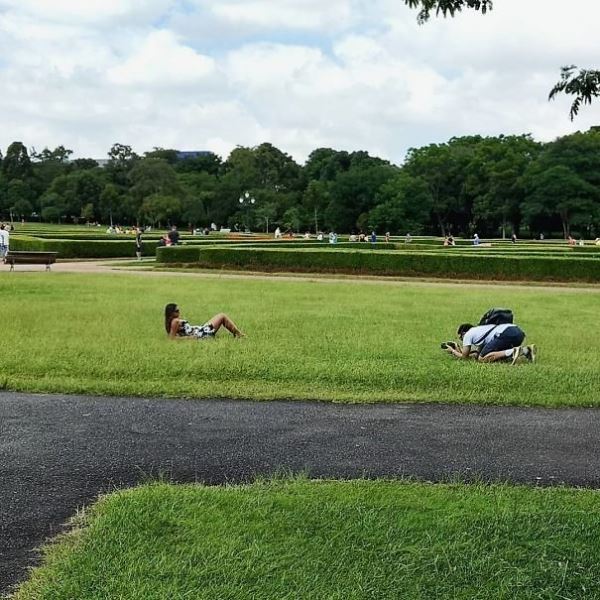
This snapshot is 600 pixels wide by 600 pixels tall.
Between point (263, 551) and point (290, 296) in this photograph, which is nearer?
point (263, 551)

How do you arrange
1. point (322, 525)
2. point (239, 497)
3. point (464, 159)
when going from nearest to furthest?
point (322, 525) < point (239, 497) < point (464, 159)

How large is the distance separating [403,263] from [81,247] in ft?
48.1

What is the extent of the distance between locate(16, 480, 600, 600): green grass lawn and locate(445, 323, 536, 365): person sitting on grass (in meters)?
4.17

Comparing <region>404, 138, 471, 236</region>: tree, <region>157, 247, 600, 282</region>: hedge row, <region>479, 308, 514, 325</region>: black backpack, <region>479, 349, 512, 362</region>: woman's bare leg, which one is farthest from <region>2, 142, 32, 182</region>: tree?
<region>479, 349, 512, 362</region>: woman's bare leg

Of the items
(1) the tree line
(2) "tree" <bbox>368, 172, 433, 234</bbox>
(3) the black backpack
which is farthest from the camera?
(2) "tree" <bbox>368, 172, 433, 234</bbox>

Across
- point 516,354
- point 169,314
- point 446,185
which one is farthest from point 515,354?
point 446,185

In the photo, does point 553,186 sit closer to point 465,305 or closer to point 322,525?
point 465,305

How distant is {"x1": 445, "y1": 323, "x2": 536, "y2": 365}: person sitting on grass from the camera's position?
8.30 meters

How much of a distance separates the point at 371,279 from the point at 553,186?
44691 mm

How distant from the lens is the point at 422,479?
4.45 meters

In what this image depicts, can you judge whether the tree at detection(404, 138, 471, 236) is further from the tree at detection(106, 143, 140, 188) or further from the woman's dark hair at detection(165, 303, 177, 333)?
the woman's dark hair at detection(165, 303, 177, 333)

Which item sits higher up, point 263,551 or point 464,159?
point 464,159

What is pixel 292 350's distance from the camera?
8742mm

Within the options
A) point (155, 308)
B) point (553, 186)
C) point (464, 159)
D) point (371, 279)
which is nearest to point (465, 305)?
point (155, 308)
